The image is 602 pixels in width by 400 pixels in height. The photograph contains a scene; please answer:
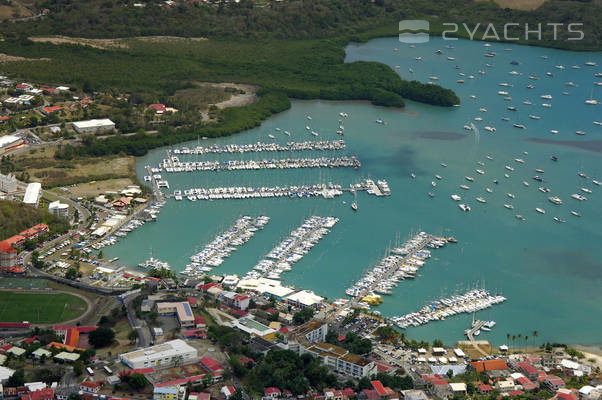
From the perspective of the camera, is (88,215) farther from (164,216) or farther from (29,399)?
(29,399)

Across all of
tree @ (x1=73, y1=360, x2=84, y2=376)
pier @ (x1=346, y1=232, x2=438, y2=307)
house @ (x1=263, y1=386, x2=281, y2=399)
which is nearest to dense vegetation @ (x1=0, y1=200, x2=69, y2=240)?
tree @ (x1=73, y1=360, x2=84, y2=376)

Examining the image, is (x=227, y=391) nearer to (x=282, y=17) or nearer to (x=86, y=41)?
(x=86, y=41)

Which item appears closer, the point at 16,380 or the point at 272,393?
the point at 16,380

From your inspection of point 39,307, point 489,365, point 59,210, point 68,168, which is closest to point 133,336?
point 39,307

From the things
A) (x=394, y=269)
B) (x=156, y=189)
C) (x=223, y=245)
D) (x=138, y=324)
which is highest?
(x=156, y=189)

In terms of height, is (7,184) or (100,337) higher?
(7,184)

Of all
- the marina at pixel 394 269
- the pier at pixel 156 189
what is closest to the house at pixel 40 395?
the marina at pixel 394 269

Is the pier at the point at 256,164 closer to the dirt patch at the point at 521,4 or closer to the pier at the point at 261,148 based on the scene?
the pier at the point at 261,148
